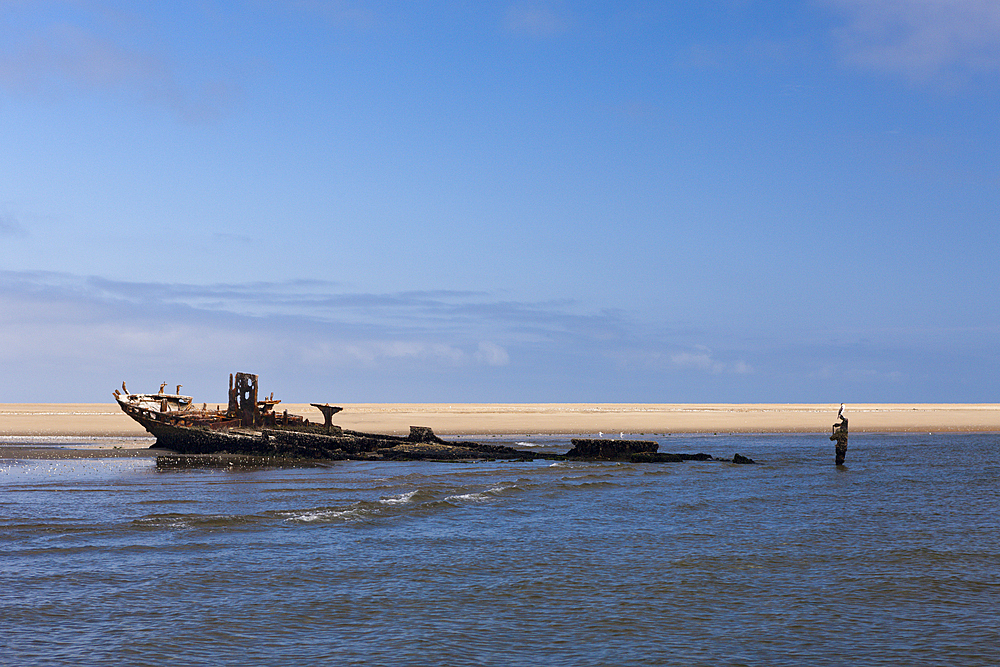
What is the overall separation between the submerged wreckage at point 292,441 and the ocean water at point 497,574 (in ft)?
35.1

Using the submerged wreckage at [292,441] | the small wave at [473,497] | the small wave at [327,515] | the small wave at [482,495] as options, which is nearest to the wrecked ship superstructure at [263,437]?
the submerged wreckage at [292,441]

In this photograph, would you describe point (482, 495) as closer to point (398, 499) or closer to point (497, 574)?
point (398, 499)

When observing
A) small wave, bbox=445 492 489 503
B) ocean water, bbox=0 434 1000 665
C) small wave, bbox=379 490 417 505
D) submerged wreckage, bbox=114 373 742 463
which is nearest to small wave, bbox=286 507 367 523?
ocean water, bbox=0 434 1000 665

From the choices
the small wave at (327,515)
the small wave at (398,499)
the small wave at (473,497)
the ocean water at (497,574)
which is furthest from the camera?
the small wave at (473,497)

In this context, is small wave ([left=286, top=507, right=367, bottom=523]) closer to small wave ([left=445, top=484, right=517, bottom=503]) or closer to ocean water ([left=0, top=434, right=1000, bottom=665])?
ocean water ([left=0, top=434, right=1000, bottom=665])

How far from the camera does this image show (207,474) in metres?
31.6

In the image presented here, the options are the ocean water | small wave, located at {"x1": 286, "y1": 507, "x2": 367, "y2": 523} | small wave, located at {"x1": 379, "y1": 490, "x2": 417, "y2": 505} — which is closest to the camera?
the ocean water

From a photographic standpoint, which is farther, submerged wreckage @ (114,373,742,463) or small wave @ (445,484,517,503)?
submerged wreckage @ (114,373,742,463)

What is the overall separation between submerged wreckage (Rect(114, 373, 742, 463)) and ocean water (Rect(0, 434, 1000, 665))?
10.7 meters

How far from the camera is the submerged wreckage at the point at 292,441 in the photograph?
1506 inches

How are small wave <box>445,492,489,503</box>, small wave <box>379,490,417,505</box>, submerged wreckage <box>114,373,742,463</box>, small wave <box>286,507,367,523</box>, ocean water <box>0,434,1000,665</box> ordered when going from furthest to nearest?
submerged wreckage <box>114,373,742,463</box>
small wave <box>445,492,489,503</box>
small wave <box>379,490,417,505</box>
small wave <box>286,507,367,523</box>
ocean water <box>0,434,1000,665</box>

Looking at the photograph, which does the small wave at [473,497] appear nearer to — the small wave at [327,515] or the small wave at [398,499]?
the small wave at [398,499]

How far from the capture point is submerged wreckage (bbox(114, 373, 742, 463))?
3825 cm

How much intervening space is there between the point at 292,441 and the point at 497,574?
27.3 meters
